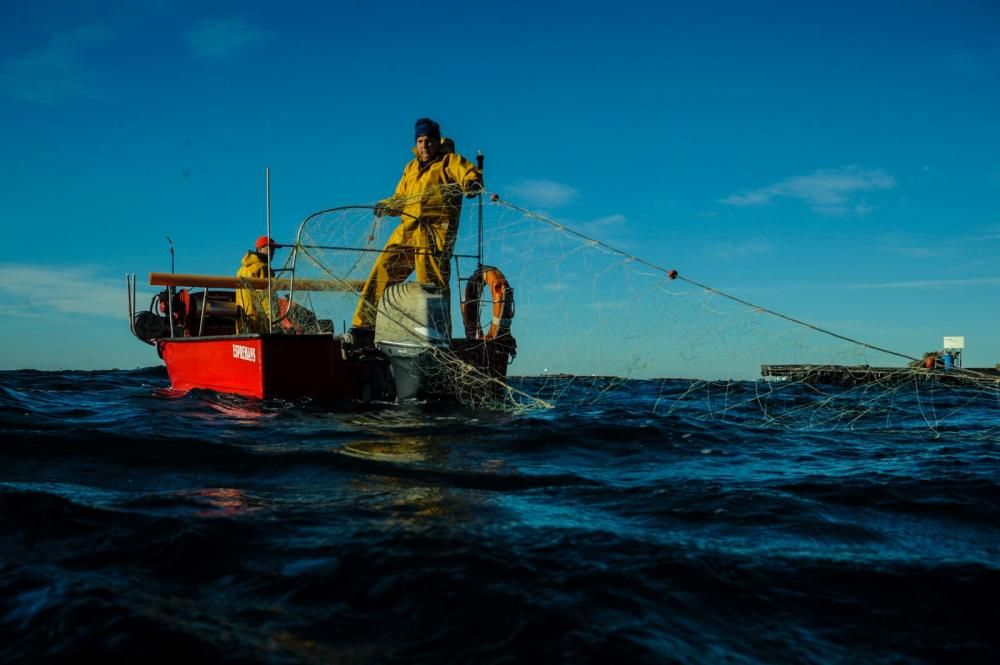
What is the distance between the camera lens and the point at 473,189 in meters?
10.7

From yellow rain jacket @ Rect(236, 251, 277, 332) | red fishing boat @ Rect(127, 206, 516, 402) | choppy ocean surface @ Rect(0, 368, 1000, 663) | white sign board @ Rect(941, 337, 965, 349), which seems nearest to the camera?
choppy ocean surface @ Rect(0, 368, 1000, 663)

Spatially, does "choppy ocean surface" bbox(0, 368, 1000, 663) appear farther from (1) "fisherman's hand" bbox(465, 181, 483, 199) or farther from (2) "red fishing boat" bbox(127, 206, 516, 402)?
(1) "fisherman's hand" bbox(465, 181, 483, 199)

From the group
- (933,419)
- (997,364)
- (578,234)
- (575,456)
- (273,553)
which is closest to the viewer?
(273,553)

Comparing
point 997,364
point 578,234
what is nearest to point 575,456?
point 578,234

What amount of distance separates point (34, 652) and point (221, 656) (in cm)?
63

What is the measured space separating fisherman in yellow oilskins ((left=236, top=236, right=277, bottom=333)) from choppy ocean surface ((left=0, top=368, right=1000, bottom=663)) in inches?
241

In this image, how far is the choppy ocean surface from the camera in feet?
8.59

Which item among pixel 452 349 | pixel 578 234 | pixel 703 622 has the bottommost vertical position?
pixel 703 622

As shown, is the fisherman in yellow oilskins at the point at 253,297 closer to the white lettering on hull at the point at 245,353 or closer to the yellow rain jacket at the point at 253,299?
the yellow rain jacket at the point at 253,299

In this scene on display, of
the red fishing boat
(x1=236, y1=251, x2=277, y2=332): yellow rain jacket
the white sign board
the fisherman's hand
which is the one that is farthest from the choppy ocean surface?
the white sign board

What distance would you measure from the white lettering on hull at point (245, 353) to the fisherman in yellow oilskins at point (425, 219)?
1.49 meters

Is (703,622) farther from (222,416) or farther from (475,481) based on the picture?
(222,416)

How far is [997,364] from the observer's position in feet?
134

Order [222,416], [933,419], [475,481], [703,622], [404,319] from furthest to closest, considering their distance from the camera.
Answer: [933,419], [404,319], [222,416], [475,481], [703,622]
